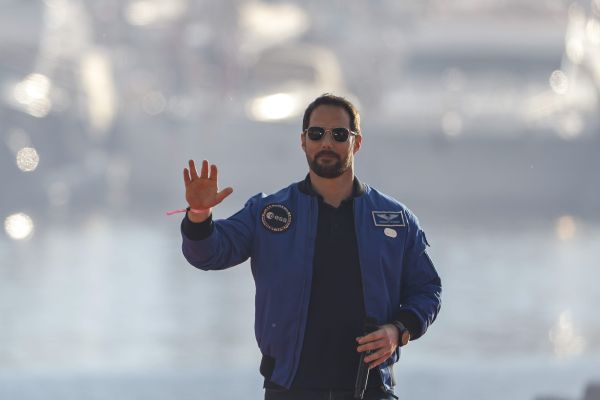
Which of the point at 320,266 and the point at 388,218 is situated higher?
the point at 388,218

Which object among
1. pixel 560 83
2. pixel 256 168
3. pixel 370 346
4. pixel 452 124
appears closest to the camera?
pixel 370 346

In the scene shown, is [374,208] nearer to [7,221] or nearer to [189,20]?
[7,221]

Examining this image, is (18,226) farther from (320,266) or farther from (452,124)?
(320,266)

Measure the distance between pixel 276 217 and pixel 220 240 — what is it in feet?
0.52

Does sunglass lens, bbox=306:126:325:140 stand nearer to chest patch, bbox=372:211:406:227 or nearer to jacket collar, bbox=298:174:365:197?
jacket collar, bbox=298:174:365:197

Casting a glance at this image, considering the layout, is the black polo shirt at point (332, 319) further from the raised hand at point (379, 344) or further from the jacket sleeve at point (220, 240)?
the jacket sleeve at point (220, 240)

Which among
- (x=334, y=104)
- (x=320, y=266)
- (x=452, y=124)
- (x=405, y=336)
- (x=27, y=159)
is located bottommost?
(x=405, y=336)

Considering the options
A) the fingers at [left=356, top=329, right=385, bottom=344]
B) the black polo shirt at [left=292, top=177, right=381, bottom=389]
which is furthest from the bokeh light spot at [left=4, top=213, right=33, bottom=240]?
the fingers at [left=356, top=329, right=385, bottom=344]

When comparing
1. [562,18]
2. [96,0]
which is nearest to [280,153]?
[96,0]

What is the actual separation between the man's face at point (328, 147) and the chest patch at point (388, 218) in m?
0.14

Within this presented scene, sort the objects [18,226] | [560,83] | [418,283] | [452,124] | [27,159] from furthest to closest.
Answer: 1. [560,83]
2. [452,124]
3. [27,159]
4. [18,226]
5. [418,283]

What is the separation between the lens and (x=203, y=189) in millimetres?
3438

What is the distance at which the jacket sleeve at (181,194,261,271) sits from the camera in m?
3.40

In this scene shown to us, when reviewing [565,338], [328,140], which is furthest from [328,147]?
[565,338]
